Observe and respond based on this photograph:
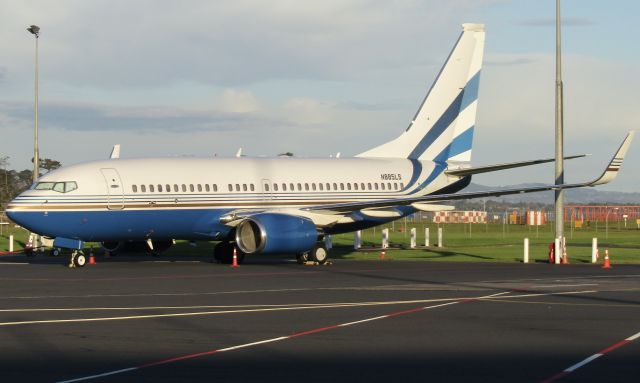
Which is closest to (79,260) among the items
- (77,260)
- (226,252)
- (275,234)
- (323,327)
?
(77,260)

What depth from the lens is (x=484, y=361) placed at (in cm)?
1492

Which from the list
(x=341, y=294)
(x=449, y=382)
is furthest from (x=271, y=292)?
(x=449, y=382)

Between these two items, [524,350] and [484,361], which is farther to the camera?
[524,350]

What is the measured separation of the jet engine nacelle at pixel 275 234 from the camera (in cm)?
3778

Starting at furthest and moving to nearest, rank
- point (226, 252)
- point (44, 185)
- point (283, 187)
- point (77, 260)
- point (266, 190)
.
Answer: point (283, 187)
point (266, 190)
point (226, 252)
point (77, 260)
point (44, 185)

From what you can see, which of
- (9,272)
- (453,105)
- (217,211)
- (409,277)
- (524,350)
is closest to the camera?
(524,350)

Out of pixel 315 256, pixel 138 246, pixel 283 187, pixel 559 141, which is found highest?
pixel 559 141

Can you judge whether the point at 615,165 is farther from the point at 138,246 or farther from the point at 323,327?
the point at 323,327

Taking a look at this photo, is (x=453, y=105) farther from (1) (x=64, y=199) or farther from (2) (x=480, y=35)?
(1) (x=64, y=199)

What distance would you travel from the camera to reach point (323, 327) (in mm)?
18969

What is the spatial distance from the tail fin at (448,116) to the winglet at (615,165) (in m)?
11.1

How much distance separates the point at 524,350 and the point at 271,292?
11566 mm

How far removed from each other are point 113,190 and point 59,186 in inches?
73.7

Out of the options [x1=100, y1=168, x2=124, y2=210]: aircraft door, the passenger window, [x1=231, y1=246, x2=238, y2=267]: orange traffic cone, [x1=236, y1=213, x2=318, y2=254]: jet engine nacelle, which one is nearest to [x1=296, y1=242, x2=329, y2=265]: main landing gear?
[x1=236, y1=213, x2=318, y2=254]: jet engine nacelle
